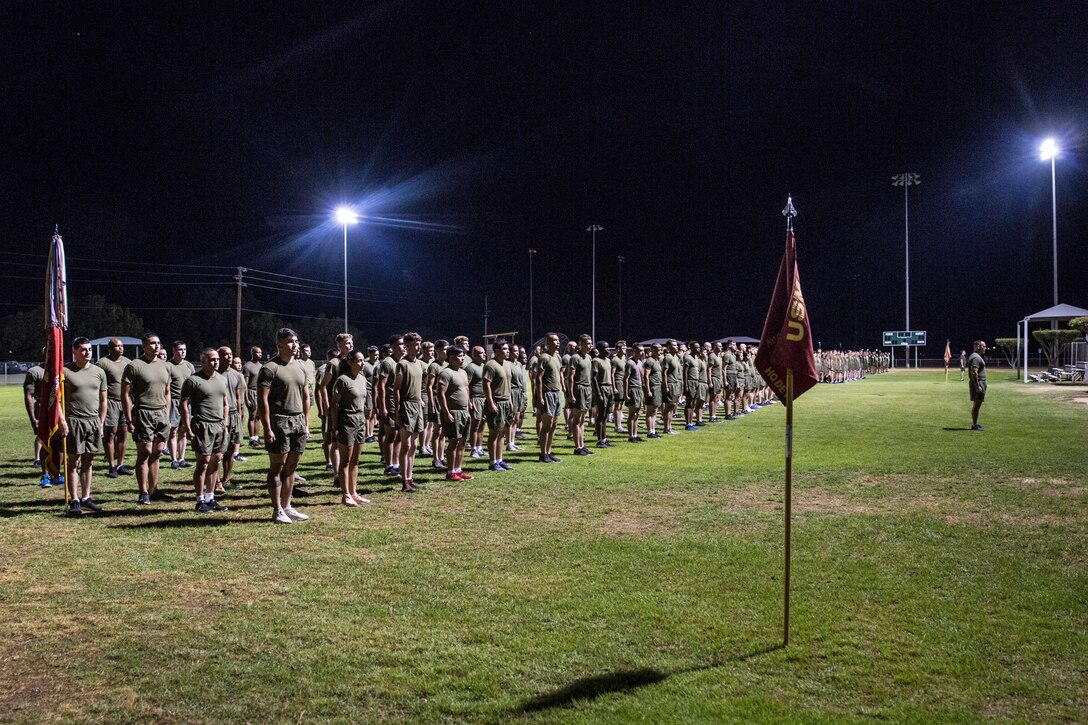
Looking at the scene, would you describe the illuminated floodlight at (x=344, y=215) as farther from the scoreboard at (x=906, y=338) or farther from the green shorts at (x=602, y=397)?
the scoreboard at (x=906, y=338)

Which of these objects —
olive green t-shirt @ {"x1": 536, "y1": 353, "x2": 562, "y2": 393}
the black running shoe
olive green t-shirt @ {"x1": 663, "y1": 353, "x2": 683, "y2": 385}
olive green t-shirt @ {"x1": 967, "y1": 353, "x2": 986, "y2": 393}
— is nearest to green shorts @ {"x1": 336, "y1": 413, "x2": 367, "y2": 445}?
the black running shoe

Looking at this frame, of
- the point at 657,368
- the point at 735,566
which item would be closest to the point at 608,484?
the point at 735,566

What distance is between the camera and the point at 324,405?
11.6 meters

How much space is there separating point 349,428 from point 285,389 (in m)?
1.17

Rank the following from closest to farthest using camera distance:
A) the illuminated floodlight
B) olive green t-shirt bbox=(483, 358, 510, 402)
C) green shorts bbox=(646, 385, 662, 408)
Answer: olive green t-shirt bbox=(483, 358, 510, 402), green shorts bbox=(646, 385, 662, 408), the illuminated floodlight

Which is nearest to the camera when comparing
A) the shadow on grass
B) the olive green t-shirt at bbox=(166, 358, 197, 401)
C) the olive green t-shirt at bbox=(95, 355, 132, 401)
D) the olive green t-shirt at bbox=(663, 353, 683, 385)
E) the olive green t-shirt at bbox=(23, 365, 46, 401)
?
the shadow on grass

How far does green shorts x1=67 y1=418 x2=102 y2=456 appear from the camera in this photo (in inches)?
388

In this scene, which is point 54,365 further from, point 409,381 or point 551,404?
point 551,404

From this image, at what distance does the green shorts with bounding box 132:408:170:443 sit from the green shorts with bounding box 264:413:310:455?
7.73ft

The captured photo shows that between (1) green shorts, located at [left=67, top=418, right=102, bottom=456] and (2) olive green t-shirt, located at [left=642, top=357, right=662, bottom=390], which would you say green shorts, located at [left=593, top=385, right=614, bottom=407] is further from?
(1) green shorts, located at [left=67, top=418, right=102, bottom=456]

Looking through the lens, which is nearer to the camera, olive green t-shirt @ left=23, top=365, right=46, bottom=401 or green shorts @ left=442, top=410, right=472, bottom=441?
green shorts @ left=442, top=410, right=472, bottom=441

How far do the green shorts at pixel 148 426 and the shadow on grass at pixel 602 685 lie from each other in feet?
25.7

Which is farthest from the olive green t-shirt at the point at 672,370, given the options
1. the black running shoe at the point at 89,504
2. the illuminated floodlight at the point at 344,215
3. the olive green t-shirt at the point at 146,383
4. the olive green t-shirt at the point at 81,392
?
the illuminated floodlight at the point at 344,215

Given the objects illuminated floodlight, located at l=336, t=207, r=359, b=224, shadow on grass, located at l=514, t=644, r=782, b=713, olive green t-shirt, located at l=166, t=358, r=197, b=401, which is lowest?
shadow on grass, located at l=514, t=644, r=782, b=713
